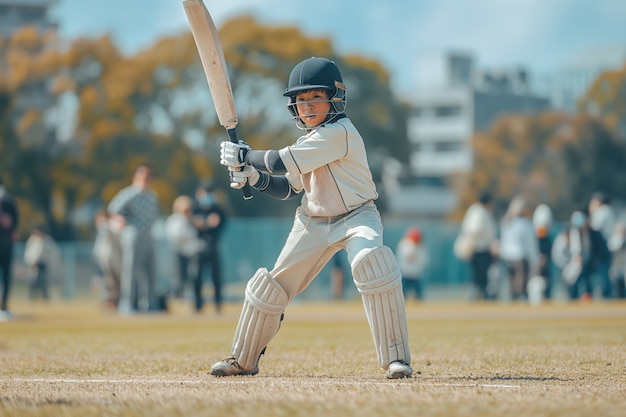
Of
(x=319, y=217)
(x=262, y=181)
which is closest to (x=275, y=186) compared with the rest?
(x=262, y=181)

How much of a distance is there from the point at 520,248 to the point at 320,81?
52.1 ft

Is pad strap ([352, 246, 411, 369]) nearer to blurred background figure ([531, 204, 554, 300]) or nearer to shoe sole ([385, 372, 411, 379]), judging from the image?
shoe sole ([385, 372, 411, 379])

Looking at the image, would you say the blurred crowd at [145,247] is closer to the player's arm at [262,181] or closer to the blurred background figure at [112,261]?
the blurred background figure at [112,261]

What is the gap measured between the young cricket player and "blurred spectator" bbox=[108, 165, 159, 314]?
34.7ft

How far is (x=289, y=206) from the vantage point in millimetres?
63281

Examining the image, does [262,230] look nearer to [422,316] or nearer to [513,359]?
[422,316]

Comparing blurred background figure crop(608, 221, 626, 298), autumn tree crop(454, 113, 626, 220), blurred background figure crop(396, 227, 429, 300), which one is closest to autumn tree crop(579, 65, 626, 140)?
autumn tree crop(454, 113, 626, 220)

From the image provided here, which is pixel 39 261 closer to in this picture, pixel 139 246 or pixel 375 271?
pixel 139 246

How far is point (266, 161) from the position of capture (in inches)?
319

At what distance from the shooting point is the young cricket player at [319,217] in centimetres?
798

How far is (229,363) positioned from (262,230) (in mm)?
25784

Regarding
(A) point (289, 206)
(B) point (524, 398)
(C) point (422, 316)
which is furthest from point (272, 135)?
(B) point (524, 398)

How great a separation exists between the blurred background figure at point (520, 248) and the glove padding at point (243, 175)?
51.4 ft

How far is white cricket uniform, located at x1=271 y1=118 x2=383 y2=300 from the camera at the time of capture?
8.16m
